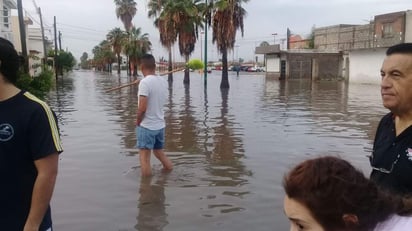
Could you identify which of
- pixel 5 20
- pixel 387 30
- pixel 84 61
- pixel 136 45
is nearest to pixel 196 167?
pixel 5 20

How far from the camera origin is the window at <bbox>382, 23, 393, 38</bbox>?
39.1 m

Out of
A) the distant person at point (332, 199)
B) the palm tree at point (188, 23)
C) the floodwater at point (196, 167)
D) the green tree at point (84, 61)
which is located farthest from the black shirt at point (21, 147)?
the green tree at point (84, 61)

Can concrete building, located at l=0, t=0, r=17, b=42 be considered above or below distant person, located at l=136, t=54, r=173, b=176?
above

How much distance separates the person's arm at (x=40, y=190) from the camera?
2.45 m

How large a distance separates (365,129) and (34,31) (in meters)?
69.0

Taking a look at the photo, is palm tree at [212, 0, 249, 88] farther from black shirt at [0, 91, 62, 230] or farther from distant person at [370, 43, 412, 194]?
black shirt at [0, 91, 62, 230]

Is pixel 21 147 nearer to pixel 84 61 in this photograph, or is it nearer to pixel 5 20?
pixel 5 20

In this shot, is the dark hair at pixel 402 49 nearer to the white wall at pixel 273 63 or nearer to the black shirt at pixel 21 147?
the black shirt at pixel 21 147

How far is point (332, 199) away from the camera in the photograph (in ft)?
4.50

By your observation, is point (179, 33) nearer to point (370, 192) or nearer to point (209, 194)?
point (209, 194)

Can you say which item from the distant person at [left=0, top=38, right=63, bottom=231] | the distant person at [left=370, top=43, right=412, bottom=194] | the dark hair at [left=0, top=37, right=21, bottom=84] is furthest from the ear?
the dark hair at [left=0, top=37, right=21, bottom=84]

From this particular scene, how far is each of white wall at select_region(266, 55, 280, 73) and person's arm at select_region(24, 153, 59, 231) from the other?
155 feet

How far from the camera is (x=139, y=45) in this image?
60562mm

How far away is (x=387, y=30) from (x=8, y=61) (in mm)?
41246
